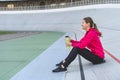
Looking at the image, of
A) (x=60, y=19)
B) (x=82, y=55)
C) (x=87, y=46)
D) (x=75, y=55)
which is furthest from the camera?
(x=60, y=19)

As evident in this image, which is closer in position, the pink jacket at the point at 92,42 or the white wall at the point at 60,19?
the pink jacket at the point at 92,42

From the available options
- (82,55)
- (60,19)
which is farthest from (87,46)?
(60,19)

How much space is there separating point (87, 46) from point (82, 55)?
0.86 ft

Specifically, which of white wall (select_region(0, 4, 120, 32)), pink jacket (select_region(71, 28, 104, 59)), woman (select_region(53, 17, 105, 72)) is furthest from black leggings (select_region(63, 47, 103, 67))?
white wall (select_region(0, 4, 120, 32))

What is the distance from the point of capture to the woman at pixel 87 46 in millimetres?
8062

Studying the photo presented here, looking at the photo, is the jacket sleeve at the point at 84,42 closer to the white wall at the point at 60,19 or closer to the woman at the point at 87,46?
the woman at the point at 87,46

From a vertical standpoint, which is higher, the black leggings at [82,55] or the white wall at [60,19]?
the black leggings at [82,55]

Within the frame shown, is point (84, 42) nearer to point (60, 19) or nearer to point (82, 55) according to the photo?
point (82, 55)

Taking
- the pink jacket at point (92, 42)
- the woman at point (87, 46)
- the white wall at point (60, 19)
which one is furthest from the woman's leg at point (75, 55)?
the white wall at point (60, 19)

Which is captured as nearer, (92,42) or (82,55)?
(82,55)

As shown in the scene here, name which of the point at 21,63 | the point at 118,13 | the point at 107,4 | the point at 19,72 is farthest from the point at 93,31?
the point at 107,4

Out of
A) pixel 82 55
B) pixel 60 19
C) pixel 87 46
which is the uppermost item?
pixel 87 46

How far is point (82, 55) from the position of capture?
8312 mm

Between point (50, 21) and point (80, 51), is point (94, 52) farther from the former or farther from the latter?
point (50, 21)
